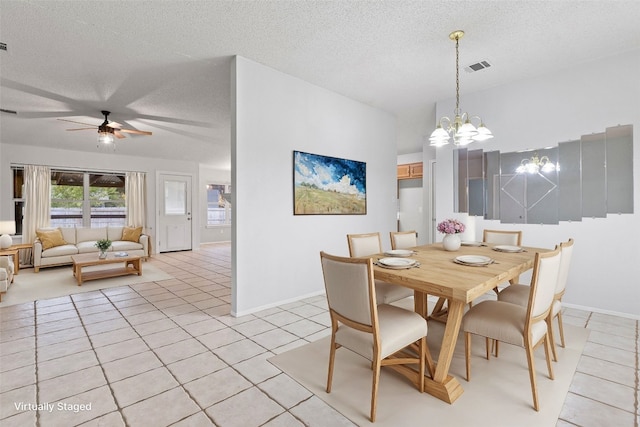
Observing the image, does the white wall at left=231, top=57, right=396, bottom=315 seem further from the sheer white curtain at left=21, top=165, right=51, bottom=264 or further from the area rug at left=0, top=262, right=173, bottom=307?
the sheer white curtain at left=21, top=165, right=51, bottom=264

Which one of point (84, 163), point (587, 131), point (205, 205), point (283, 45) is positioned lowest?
point (205, 205)

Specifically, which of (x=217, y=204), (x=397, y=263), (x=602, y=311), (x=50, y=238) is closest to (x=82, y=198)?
(x=50, y=238)

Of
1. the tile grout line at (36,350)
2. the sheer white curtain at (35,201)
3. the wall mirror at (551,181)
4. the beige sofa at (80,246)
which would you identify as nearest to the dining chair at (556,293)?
the wall mirror at (551,181)

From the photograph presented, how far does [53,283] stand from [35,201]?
2639mm

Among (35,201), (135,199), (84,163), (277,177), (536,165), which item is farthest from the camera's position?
(135,199)

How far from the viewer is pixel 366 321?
159 centimetres

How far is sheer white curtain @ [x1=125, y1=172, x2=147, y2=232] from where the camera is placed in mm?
7156

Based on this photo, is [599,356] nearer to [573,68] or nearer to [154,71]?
[573,68]

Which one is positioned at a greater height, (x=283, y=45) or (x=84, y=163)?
(x=283, y=45)

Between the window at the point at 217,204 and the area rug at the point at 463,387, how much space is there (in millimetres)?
8000

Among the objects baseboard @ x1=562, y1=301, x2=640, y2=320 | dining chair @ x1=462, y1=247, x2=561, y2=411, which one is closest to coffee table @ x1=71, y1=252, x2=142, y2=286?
dining chair @ x1=462, y1=247, x2=561, y2=411

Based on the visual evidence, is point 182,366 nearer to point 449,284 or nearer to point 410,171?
point 449,284

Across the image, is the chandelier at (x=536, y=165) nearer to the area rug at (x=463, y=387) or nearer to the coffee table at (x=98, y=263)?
the area rug at (x=463, y=387)

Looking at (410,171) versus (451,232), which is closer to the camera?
(451,232)
